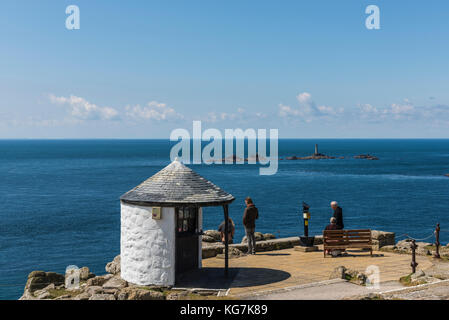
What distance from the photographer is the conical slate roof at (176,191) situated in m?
14.5

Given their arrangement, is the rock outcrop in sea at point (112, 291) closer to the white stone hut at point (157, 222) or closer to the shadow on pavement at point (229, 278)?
the white stone hut at point (157, 222)

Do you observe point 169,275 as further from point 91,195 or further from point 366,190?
point 366,190

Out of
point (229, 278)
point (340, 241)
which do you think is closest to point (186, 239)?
point (229, 278)

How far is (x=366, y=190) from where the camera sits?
91688 millimetres

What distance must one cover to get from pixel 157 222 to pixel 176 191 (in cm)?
102

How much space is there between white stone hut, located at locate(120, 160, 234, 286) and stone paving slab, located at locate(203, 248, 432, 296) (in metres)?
2.09

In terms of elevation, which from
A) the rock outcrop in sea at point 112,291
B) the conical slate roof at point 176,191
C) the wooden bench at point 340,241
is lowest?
the rock outcrop in sea at point 112,291

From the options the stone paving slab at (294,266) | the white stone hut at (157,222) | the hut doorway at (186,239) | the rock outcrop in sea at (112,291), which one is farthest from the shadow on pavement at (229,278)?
the rock outcrop in sea at (112,291)

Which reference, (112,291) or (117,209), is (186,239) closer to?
(112,291)

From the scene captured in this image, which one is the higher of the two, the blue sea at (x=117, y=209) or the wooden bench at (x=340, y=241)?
the wooden bench at (x=340, y=241)

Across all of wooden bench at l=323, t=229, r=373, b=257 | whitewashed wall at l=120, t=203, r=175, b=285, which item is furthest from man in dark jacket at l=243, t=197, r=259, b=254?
whitewashed wall at l=120, t=203, r=175, b=285

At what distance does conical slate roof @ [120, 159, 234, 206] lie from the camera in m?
14.5

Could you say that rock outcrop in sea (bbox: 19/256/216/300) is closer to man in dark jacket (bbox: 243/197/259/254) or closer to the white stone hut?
the white stone hut
